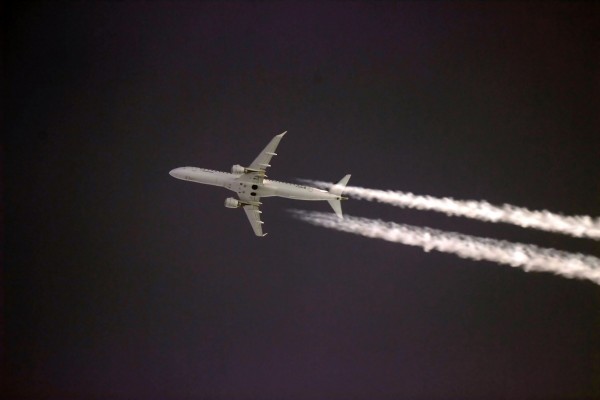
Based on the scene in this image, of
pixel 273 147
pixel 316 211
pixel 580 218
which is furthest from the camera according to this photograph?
pixel 316 211

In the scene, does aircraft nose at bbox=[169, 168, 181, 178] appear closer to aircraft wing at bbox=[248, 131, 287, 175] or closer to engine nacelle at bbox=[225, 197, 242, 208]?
engine nacelle at bbox=[225, 197, 242, 208]

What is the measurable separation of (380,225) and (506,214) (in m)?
4.89

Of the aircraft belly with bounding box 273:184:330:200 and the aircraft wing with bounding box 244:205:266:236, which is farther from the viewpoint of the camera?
the aircraft wing with bounding box 244:205:266:236

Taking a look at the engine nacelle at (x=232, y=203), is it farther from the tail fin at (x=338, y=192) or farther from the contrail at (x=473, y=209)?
the tail fin at (x=338, y=192)

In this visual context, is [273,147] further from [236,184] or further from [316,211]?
[316,211]

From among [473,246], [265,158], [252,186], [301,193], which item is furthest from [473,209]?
[252,186]

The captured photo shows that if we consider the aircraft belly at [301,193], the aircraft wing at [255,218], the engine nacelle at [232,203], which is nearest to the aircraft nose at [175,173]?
the engine nacelle at [232,203]

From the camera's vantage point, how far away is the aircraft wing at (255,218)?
866 inches

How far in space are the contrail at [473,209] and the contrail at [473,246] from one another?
33.7 inches

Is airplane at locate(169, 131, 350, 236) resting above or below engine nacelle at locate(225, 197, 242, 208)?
above

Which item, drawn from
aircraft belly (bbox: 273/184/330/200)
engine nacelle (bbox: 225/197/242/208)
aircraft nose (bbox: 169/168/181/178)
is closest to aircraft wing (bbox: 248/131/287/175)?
aircraft belly (bbox: 273/184/330/200)

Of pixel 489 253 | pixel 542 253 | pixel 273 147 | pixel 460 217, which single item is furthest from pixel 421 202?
pixel 273 147

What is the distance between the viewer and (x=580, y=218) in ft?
71.6

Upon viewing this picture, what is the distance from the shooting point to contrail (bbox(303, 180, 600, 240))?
22141mm
